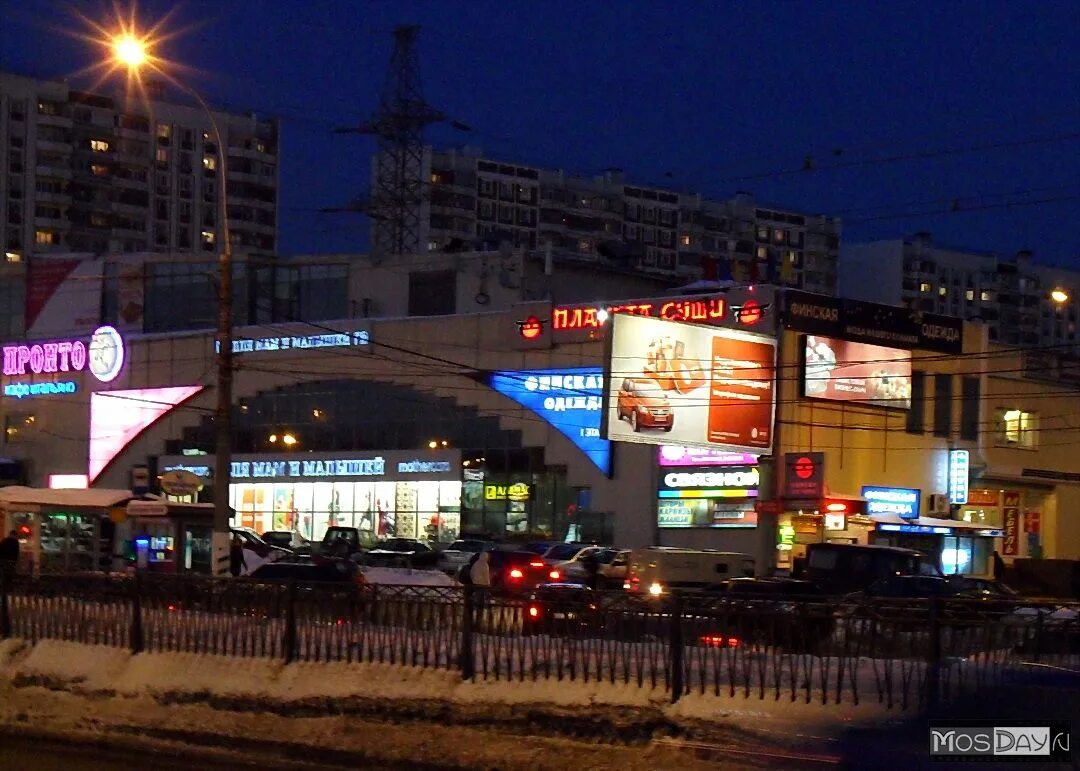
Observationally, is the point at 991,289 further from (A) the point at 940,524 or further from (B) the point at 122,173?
(A) the point at 940,524

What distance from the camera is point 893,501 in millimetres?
52156

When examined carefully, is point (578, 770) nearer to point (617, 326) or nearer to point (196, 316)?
point (617, 326)

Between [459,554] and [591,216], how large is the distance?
10542 centimetres

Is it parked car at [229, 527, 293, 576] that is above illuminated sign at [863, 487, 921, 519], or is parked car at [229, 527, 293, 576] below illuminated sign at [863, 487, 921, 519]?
below

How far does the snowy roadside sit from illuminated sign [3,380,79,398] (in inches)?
2070

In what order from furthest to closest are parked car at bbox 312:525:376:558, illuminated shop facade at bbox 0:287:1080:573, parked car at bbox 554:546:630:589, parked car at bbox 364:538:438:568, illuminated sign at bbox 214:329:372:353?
illuminated sign at bbox 214:329:372:353 < parked car at bbox 312:525:376:558 < illuminated shop facade at bbox 0:287:1080:573 < parked car at bbox 364:538:438:568 < parked car at bbox 554:546:630:589

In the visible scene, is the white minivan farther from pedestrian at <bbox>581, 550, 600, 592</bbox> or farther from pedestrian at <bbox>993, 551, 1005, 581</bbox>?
pedestrian at <bbox>993, 551, 1005, 581</bbox>

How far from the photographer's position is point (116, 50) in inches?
971

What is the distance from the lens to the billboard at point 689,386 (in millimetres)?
48156

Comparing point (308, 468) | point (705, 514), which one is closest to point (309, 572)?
point (705, 514)

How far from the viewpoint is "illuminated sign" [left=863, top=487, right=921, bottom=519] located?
51281mm

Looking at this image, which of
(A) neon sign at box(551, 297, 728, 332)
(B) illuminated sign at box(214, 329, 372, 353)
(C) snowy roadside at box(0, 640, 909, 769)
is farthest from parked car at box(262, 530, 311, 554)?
(C) snowy roadside at box(0, 640, 909, 769)

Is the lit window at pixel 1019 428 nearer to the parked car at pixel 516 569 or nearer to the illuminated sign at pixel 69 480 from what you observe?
the parked car at pixel 516 569

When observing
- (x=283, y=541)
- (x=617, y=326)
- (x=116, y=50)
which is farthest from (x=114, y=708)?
(x=283, y=541)
